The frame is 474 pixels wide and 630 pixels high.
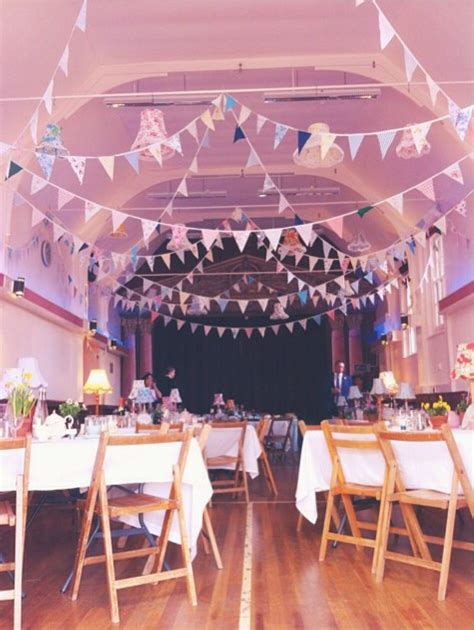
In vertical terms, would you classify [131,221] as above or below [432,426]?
above

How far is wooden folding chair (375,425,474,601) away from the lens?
318 centimetres

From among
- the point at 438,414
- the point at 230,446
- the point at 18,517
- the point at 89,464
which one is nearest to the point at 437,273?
the point at 230,446

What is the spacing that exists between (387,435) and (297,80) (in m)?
7.15

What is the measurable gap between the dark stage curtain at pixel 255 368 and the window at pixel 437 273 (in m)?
8.91

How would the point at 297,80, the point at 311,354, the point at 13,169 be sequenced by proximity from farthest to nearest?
the point at 311,354 → the point at 297,80 → the point at 13,169

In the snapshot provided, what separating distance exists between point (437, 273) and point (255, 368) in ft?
34.6

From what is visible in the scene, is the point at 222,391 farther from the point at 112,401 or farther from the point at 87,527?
the point at 87,527

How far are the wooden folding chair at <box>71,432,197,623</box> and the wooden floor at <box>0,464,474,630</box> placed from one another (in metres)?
0.11

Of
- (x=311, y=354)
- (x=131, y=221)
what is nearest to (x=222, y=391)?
(x=311, y=354)

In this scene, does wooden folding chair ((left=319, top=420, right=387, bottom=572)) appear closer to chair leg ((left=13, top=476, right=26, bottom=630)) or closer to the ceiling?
chair leg ((left=13, top=476, right=26, bottom=630))

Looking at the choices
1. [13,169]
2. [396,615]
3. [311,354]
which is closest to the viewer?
[396,615]

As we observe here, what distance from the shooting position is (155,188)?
13.5 metres

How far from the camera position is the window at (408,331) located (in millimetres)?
12672

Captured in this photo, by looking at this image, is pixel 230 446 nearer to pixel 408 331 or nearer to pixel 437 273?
pixel 437 273
